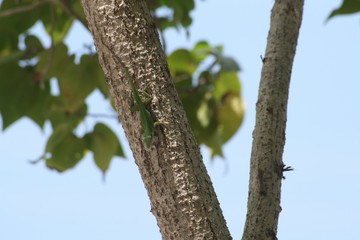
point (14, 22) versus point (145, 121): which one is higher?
point (14, 22)

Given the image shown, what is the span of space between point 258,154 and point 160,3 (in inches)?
51.3

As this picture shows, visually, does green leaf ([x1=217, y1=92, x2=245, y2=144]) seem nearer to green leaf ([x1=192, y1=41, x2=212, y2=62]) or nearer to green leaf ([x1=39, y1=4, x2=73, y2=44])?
green leaf ([x1=192, y1=41, x2=212, y2=62])

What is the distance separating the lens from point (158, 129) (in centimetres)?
108

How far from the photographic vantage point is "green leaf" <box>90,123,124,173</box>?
2.26 meters

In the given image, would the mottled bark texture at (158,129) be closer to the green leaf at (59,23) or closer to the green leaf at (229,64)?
the green leaf at (229,64)

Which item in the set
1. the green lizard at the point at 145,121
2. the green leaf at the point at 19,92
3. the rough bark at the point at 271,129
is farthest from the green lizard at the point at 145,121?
the green leaf at the point at 19,92

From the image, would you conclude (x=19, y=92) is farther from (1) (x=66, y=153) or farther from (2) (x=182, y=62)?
(2) (x=182, y=62)

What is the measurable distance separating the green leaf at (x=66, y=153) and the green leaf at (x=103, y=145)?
0.14 feet

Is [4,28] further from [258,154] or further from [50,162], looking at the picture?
[258,154]

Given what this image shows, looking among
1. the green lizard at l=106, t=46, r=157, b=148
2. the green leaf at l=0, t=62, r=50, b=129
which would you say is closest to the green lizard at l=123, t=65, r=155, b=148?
the green lizard at l=106, t=46, r=157, b=148

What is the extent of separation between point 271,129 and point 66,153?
46.6 inches

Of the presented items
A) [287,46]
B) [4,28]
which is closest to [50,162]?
[4,28]

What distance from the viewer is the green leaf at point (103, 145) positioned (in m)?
2.26

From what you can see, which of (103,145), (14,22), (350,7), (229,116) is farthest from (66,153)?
(350,7)
